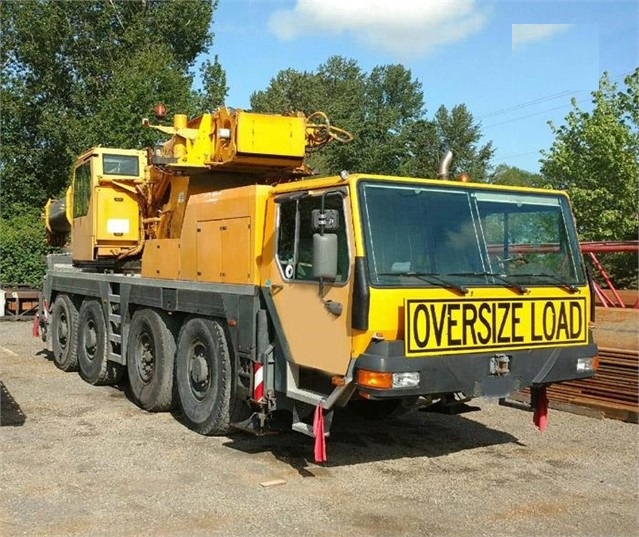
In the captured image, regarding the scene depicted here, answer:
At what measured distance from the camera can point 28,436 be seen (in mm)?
7055

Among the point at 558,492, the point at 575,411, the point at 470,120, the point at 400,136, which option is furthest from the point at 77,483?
the point at 470,120

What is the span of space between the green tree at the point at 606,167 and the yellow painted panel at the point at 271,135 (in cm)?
1255

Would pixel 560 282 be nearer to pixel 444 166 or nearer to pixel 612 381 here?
pixel 444 166

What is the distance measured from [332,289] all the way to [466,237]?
1.20 metres

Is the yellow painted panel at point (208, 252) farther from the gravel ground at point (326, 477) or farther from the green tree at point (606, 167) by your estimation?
the green tree at point (606, 167)

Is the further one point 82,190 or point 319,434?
point 82,190

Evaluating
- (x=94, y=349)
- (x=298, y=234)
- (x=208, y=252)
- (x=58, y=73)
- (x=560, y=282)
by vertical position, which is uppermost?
(x=58, y=73)

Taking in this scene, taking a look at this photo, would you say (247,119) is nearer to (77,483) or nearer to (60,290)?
(77,483)

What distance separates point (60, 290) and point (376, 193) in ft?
24.5

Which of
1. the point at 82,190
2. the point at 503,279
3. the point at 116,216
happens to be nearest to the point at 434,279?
the point at 503,279

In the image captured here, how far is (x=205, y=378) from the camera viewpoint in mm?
7070

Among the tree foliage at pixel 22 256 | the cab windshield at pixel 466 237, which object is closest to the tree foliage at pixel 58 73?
the tree foliage at pixel 22 256

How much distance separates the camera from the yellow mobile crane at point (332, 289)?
531cm

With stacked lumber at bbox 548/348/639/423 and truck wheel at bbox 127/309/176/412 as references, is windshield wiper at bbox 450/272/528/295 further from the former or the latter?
truck wheel at bbox 127/309/176/412
